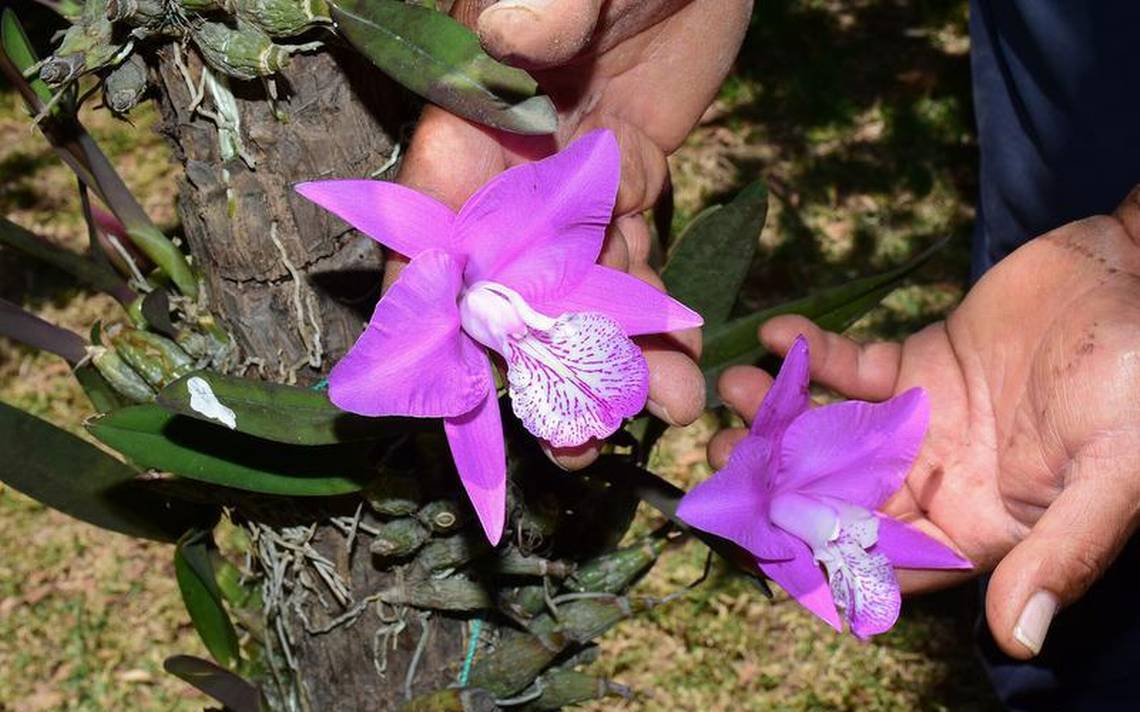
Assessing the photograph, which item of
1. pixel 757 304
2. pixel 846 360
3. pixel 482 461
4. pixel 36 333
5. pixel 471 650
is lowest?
pixel 757 304

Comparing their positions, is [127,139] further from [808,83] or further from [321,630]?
[321,630]

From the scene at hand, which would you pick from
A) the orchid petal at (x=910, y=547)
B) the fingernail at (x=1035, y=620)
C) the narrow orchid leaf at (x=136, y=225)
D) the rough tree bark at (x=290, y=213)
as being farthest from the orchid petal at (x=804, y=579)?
the narrow orchid leaf at (x=136, y=225)

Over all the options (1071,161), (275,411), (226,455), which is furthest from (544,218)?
(1071,161)

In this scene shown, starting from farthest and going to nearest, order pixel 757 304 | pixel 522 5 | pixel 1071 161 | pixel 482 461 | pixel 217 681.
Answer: pixel 757 304 → pixel 1071 161 → pixel 217 681 → pixel 482 461 → pixel 522 5

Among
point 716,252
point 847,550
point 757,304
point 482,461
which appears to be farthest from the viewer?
point 757,304

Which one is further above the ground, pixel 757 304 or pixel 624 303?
pixel 624 303

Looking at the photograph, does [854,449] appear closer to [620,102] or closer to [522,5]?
[620,102]
